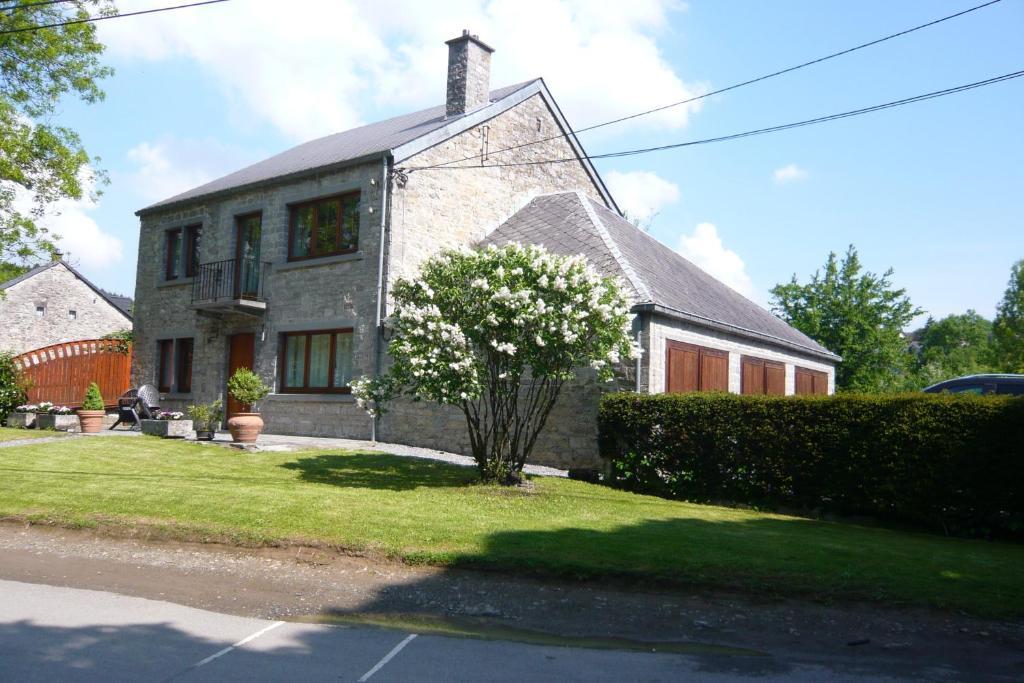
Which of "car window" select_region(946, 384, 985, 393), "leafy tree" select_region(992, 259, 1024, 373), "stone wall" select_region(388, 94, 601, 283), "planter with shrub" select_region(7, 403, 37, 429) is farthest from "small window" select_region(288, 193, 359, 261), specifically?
"leafy tree" select_region(992, 259, 1024, 373)

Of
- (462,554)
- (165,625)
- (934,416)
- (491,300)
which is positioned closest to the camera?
(165,625)

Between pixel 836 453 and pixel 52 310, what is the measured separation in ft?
134

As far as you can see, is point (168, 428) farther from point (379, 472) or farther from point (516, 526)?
point (516, 526)

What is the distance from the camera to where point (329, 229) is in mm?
19047

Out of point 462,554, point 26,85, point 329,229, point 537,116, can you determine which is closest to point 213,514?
point 462,554

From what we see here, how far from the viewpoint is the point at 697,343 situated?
16.5m

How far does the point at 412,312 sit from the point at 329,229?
8.34 meters

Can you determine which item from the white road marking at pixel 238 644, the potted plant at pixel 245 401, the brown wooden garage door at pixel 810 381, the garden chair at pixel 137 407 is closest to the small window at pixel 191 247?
the garden chair at pixel 137 407

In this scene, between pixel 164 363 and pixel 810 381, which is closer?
pixel 810 381

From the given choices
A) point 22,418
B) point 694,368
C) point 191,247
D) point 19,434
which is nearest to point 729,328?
point 694,368

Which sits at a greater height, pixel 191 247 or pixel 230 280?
pixel 191 247

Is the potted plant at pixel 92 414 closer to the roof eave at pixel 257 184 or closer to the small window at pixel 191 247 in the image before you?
the small window at pixel 191 247

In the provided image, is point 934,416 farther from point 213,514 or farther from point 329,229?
point 329,229

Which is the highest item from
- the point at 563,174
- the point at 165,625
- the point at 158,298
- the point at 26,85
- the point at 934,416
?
the point at 26,85
